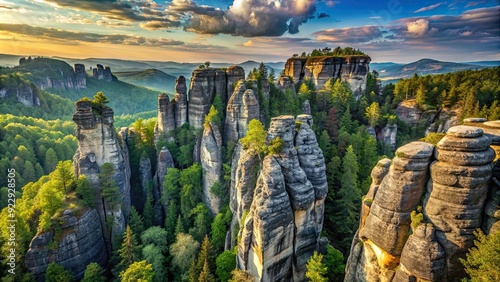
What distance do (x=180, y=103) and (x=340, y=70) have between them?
120ft

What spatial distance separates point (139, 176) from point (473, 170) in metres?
44.0

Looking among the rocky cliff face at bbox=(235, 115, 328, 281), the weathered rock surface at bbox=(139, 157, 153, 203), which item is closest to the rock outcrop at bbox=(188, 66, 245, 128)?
the weathered rock surface at bbox=(139, 157, 153, 203)

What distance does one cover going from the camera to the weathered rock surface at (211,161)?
39438mm

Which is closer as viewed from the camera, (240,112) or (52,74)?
(240,112)

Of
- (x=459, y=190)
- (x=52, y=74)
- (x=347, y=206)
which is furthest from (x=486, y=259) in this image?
(x=52, y=74)

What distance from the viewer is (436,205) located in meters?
15.8

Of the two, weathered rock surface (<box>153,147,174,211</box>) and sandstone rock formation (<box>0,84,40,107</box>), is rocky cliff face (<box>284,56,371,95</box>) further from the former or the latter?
sandstone rock formation (<box>0,84,40,107</box>)

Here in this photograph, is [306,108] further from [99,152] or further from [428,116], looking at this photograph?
[99,152]

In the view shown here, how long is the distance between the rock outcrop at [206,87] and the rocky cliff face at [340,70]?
71.1 feet

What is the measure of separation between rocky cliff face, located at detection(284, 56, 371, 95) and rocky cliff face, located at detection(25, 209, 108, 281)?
50870mm

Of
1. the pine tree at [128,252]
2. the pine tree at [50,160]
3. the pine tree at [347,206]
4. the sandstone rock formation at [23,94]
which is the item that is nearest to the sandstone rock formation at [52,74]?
the sandstone rock formation at [23,94]

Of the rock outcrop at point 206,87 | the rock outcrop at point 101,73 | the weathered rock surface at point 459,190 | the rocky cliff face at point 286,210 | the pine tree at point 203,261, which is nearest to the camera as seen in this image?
the weathered rock surface at point 459,190

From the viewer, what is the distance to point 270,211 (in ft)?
74.3

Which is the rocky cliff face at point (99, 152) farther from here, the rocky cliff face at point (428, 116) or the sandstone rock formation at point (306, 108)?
the rocky cliff face at point (428, 116)
